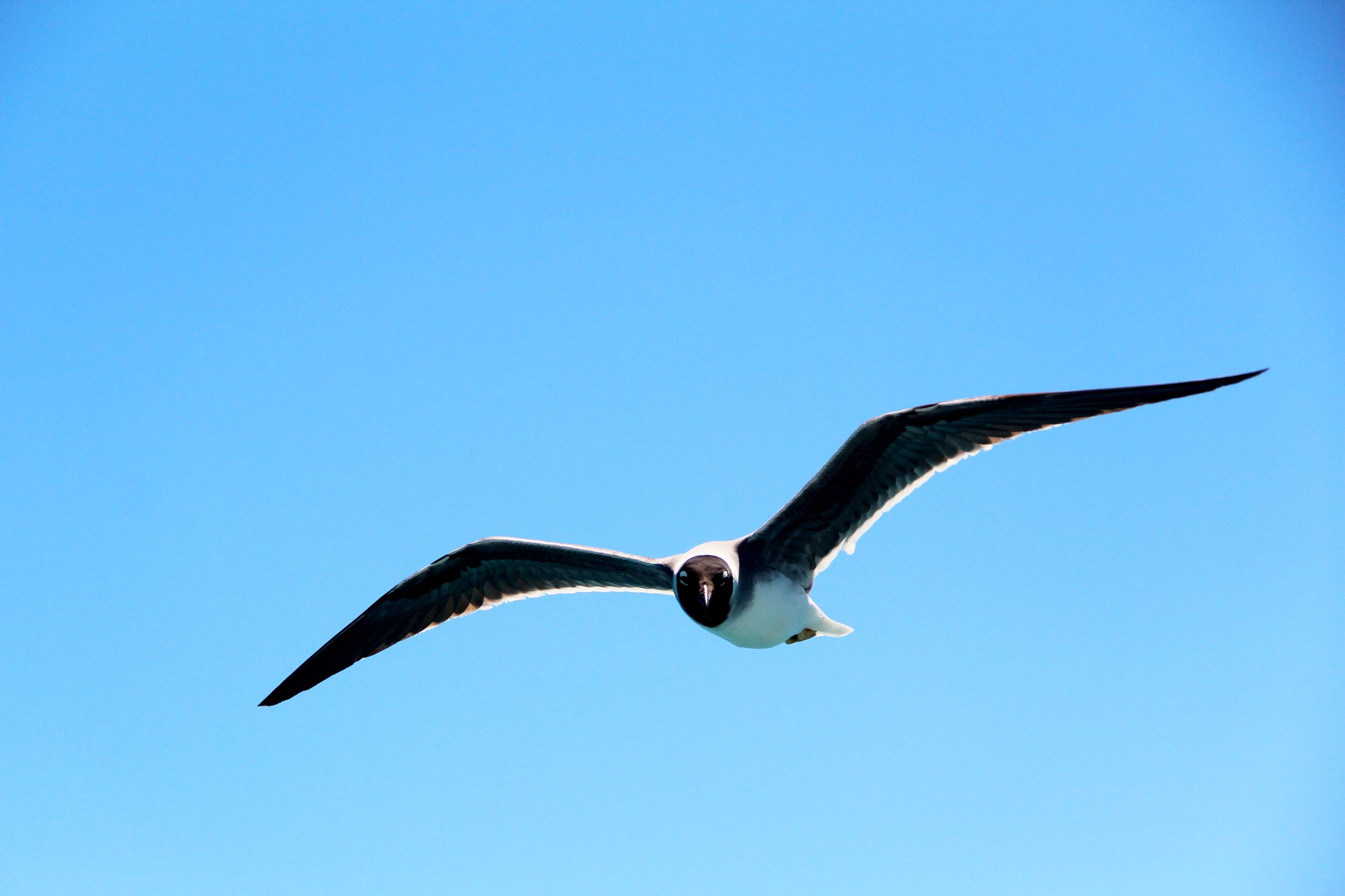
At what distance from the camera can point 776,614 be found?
912 cm

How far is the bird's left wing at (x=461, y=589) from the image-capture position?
1009cm

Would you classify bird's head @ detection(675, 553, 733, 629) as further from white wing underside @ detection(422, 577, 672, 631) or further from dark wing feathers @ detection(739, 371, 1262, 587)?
white wing underside @ detection(422, 577, 672, 631)

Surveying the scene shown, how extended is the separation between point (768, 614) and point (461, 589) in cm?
387

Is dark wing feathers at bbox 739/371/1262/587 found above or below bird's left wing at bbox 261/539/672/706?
above

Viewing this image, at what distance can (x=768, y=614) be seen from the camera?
905 cm

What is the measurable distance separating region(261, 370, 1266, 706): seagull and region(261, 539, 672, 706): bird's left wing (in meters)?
0.01

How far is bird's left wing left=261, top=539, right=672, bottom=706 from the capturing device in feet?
33.1

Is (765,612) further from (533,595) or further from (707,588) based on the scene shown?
(533,595)

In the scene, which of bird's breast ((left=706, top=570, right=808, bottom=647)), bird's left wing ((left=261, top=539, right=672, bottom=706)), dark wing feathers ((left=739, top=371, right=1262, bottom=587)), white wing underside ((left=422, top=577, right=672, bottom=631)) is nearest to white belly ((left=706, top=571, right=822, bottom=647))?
bird's breast ((left=706, top=570, right=808, bottom=647))

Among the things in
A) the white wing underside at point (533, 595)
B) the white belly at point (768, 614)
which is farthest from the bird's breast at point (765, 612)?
the white wing underside at point (533, 595)

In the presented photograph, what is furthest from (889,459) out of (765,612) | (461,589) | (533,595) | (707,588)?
(461,589)

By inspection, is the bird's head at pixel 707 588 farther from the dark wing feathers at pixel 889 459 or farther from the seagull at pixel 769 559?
the dark wing feathers at pixel 889 459

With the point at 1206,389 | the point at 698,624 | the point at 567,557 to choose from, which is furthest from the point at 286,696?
the point at 1206,389

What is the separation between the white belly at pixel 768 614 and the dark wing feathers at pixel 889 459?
0.61 ft
